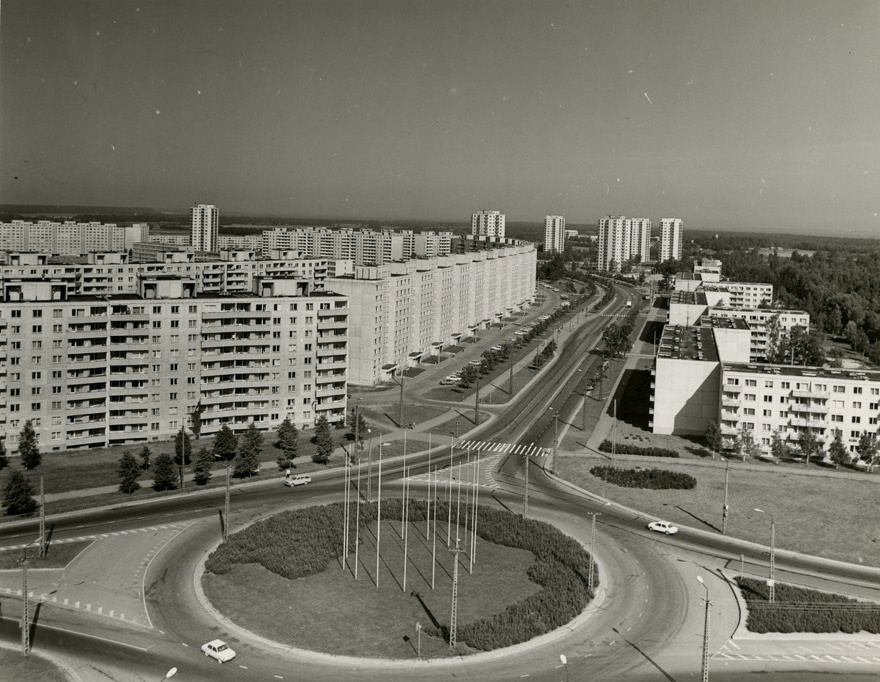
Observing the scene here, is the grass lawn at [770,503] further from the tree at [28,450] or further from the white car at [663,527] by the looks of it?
the tree at [28,450]

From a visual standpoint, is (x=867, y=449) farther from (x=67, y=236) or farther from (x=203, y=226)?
(x=67, y=236)

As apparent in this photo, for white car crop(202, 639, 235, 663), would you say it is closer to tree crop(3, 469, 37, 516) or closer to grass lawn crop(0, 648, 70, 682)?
grass lawn crop(0, 648, 70, 682)

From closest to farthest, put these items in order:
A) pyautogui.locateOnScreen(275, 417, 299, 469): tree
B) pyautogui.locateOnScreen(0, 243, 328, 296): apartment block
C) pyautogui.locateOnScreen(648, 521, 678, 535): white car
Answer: pyautogui.locateOnScreen(648, 521, 678, 535): white car
pyautogui.locateOnScreen(275, 417, 299, 469): tree
pyautogui.locateOnScreen(0, 243, 328, 296): apartment block

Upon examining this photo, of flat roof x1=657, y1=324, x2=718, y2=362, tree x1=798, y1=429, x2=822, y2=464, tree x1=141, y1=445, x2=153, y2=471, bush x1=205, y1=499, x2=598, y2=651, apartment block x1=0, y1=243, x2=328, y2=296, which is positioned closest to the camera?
bush x1=205, y1=499, x2=598, y2=651

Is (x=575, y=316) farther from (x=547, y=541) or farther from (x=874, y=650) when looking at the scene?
(x=874, y=650)

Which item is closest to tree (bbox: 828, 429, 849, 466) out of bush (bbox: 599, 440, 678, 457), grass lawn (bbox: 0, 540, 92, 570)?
bush (bbox: 599, 440, 678, 457)

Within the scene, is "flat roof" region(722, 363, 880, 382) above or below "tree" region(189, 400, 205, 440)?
above
